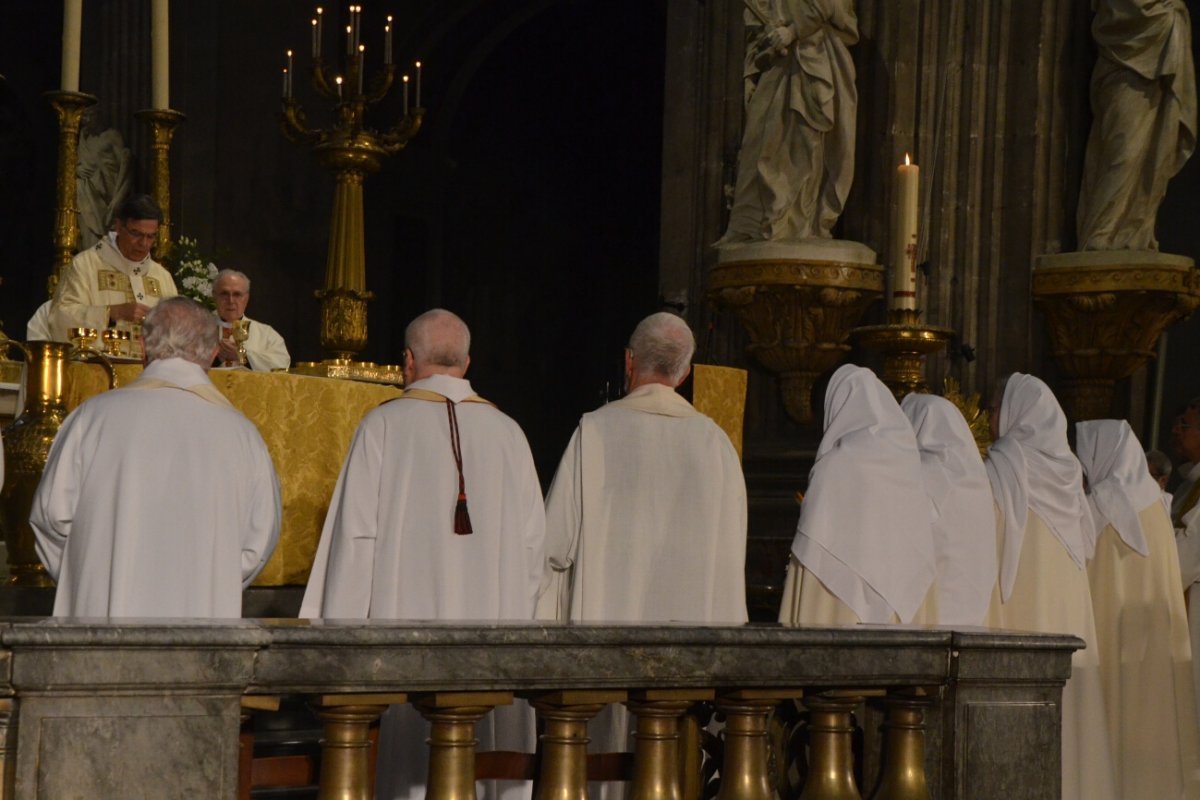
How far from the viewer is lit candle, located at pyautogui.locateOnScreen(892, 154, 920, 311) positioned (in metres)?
6.14

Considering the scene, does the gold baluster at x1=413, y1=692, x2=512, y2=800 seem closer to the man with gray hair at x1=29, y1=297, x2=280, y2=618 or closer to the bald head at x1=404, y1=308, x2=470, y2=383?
the man with gray hair at x1=29, y1=297, x2=280, y2=618

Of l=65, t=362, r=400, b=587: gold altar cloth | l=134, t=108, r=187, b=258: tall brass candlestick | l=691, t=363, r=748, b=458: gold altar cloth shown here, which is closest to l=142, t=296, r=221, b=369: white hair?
l=65, t=362, r=400, b=587: gold altar cloth

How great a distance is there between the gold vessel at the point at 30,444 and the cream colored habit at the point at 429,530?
1215mm

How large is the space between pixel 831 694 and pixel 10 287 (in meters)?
10.8

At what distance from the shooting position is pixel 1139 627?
7211mm

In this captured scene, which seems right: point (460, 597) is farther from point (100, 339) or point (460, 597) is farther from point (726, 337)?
point (726, 337)

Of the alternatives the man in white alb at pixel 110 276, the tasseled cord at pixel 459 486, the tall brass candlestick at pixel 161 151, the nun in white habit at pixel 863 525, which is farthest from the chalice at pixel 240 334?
the nun in white habit at pixel 863 525

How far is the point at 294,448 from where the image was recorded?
21.1 feet

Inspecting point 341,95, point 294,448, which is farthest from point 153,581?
point 341,95

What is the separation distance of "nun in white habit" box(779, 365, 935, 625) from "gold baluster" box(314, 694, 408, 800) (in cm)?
304

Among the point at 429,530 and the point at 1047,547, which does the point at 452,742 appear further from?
the point at 1047,547

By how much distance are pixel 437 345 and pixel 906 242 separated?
1.78 metres

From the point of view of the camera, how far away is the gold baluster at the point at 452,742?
3.18 m

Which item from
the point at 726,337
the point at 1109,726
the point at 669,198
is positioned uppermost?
the point at 669,198
